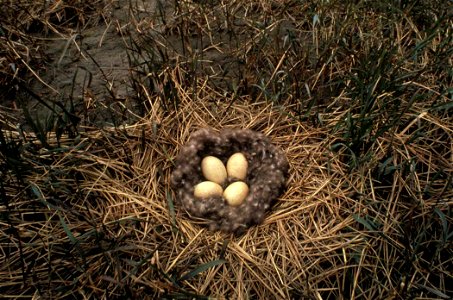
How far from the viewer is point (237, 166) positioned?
2.21 metres

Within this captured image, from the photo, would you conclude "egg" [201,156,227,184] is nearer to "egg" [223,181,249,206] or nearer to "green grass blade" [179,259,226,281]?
"egg" [223,181,249,206]

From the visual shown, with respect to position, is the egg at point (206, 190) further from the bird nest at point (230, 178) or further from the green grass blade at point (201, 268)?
the green grass blade at point (201, 268)

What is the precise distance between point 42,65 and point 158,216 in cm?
114

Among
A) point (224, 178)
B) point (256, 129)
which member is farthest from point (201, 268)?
point (256, 129)

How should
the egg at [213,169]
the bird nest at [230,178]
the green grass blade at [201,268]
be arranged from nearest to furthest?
the green grass blade at [201,268]
the bird nest at [230,178]
the egg at [213,169]

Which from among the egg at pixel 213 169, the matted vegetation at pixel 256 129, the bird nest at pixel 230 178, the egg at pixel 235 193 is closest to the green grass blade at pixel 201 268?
the matted vegetation at pixel 256 129

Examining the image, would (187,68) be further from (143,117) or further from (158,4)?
(158,4)

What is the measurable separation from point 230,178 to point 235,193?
12 cm

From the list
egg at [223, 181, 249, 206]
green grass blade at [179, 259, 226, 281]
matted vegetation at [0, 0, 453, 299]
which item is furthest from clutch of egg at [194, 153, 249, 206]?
green grass blade at [179, 259, 226, 281]

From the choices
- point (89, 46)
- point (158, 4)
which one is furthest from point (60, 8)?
point (158, 4)

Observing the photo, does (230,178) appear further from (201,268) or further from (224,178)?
(201,268)

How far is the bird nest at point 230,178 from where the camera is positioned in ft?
6.68

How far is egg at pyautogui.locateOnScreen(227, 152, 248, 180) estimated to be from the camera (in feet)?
7.25

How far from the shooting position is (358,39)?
255cm
